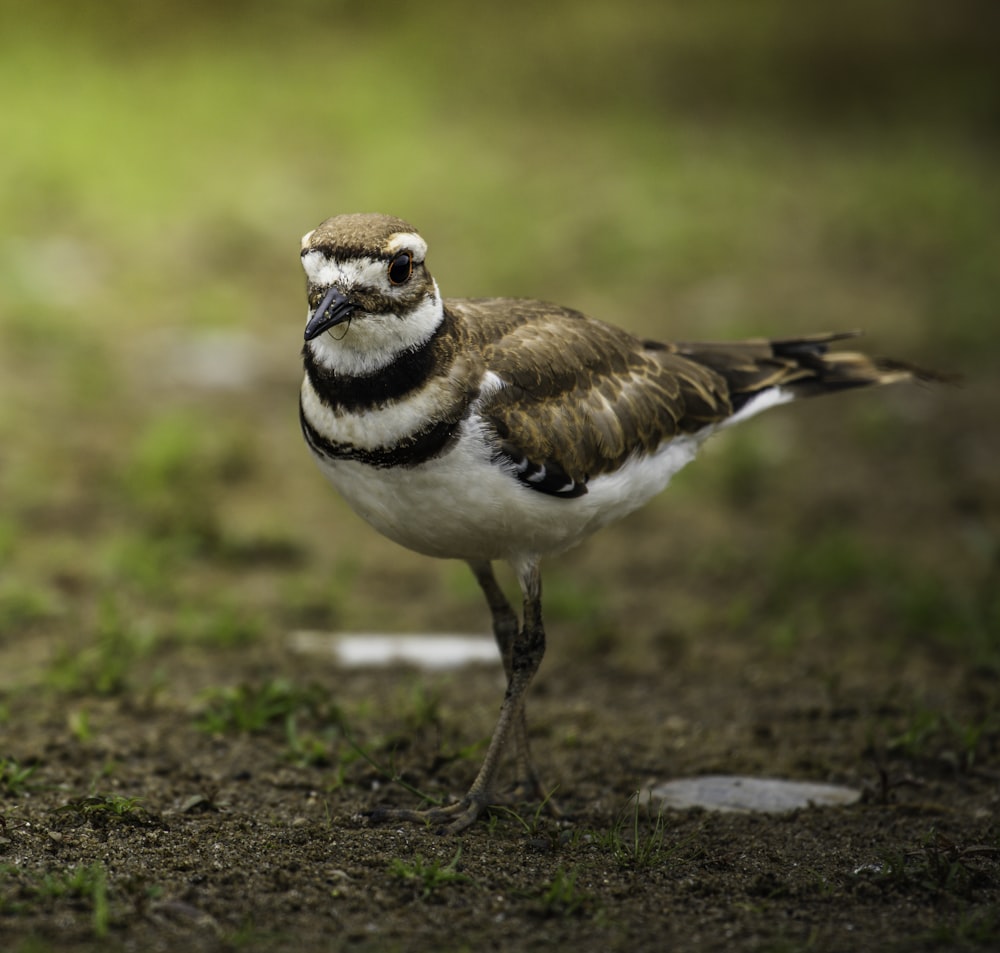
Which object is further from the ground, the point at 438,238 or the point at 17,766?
the point at 438,238

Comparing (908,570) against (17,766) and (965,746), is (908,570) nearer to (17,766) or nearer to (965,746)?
(965,746)

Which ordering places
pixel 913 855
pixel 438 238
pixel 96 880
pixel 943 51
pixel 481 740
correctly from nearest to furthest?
pixel 96 880 → pixel 913 855 → pixel 481 740 → pixel 438 238 → pixel 943 51

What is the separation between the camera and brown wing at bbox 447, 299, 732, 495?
4.67m

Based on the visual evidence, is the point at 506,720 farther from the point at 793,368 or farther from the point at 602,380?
the point at 793,368

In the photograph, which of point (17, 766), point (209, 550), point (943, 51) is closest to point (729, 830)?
point (17, 766)

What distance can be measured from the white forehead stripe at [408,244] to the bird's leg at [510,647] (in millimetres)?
1214

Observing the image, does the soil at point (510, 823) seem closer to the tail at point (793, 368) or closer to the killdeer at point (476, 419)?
the killdeer at point (476, 419)

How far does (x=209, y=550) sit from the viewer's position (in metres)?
7.55

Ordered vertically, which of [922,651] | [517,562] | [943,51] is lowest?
[922,651]

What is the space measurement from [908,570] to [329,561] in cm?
313

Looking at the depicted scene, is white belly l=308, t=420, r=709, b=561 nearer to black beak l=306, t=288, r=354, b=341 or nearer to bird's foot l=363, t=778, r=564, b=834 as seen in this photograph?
black beak l=306, t=288, r=354, b=341

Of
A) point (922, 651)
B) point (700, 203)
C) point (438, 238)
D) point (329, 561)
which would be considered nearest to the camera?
point (922, 651)

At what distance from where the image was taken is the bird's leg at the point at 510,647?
5137 millimetres

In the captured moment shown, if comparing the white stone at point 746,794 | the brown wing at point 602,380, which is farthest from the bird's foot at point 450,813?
the brown wing at point 602,380
